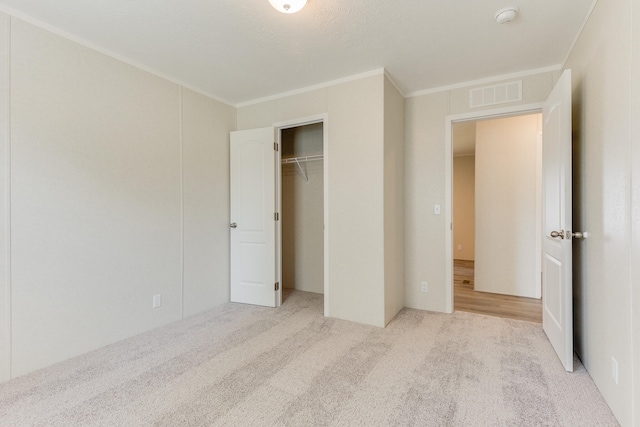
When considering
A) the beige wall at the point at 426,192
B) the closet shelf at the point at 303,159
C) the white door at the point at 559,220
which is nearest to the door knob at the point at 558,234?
the white door at the point at 559,220

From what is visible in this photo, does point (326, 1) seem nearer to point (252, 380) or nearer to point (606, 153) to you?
point (606, 153)

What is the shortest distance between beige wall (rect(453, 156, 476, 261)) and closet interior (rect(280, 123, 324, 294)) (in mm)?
4415

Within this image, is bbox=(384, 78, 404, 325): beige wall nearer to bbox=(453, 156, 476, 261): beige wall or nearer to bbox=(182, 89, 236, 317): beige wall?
bbox=(182, 89, 236, 317): beige wall

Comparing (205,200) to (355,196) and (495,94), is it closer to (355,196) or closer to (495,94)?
(355,196)

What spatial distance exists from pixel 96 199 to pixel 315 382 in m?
2.26

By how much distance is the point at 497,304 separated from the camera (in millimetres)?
3688

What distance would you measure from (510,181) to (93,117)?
4.73m

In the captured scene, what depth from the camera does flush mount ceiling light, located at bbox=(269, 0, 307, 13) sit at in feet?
6.12

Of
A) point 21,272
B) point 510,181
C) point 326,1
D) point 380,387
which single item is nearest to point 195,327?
point 21,272

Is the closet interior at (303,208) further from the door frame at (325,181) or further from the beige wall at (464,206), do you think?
the beige wall at (464,206)

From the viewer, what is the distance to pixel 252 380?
203 centimetres

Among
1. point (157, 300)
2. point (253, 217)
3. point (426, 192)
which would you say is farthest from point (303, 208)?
point (157, 300)

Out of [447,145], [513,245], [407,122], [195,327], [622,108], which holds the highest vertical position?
[407,122]

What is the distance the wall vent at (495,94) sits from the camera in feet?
9.91
